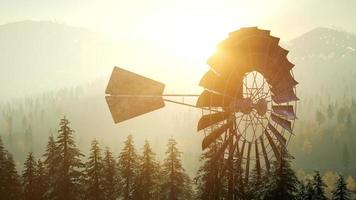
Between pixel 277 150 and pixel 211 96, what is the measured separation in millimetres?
3749

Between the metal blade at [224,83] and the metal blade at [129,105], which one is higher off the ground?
the metal blade at [224,83]

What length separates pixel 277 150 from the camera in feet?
52.4

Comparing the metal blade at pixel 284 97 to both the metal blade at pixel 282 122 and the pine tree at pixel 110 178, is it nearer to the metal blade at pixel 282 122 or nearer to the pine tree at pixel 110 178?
the metal blade at pixel 282 122

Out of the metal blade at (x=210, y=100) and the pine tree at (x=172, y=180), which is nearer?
the metal blade at (x=210, y=100)

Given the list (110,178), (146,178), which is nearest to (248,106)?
(146,178)

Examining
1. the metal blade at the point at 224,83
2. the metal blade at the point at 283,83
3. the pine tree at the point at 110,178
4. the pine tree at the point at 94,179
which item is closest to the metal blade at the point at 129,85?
the metal blade at the point at 224,83

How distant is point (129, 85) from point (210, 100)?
3.26 m

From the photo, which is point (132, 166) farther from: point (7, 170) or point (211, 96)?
point (211, 96)

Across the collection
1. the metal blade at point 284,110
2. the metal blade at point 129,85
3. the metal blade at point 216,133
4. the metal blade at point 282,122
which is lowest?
the metal blade at point 216,133

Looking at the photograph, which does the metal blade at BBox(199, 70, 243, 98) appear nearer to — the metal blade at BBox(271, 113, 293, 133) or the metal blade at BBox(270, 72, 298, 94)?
the metal blade at BBox(270, 72, 298, 94)

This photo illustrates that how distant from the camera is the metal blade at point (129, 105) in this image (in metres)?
14.9

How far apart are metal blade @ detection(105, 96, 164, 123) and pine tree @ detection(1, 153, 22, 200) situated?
25632 mm

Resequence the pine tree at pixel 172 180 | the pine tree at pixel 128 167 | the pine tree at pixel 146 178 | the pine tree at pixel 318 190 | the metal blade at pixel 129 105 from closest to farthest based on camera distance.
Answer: the metal blade at pixel 129 105 < the pine tree at pixel 318 190 < the pine tree at pixel 172 180 < the pine tree at pixel 146 178 < the pine tree at pixel 128 167

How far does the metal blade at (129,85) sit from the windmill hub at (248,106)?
10.0 ft
